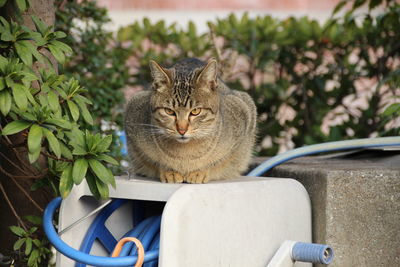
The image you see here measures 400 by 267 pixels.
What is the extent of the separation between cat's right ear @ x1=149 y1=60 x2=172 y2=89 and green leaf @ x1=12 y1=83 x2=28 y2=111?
→ 2.11 feet

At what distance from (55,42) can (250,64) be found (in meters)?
2.84

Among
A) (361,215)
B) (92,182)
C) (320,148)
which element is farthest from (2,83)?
(320,148)

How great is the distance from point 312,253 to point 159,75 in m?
0.90

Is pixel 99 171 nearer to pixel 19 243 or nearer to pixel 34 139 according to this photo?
pixel 34 139

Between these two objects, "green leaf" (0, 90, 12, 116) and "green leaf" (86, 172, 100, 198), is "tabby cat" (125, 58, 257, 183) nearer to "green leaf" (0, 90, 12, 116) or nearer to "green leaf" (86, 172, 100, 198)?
"green leaf" (86, 172, 100, 198)

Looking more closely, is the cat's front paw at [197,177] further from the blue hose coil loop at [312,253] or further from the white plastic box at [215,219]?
the blue hose coil loop at [312,253]

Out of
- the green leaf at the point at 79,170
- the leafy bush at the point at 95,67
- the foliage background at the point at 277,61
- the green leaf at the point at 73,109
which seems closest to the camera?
the green leaf at the point at 79,170

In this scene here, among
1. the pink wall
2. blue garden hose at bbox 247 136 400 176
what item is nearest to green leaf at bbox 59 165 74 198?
blue garden hose at bbox 247 136 400 176

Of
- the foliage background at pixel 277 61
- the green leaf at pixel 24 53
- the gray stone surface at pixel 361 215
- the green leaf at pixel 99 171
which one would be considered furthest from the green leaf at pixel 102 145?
the foliage background at pixel 277 61

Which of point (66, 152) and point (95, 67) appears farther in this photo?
point (95, 67)

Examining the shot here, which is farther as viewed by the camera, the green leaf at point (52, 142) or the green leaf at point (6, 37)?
the green leaf at point (6, 37)

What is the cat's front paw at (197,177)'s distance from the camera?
2.60m

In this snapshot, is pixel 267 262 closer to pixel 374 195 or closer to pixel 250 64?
pixel 374 195

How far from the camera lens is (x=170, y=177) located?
258 cm
